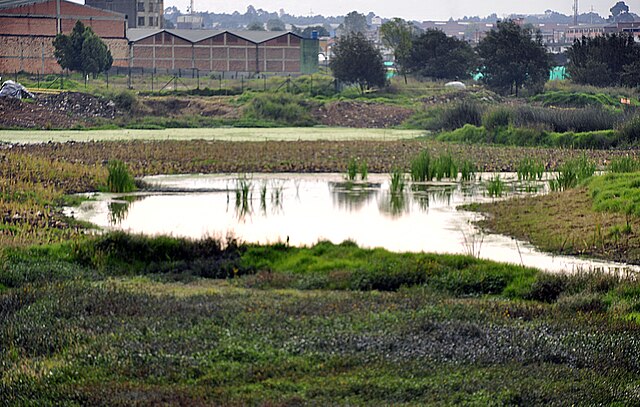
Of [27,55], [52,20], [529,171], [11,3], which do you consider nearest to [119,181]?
[529,171]

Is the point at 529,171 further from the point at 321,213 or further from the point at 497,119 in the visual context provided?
the point at 497,119

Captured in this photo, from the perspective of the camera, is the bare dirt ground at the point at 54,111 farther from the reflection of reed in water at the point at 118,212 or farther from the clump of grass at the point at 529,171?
the clump of grass at the point at 529,171

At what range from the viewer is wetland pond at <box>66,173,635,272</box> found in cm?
1638

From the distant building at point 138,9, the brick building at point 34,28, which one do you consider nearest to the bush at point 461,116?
the brick building at point 34,28

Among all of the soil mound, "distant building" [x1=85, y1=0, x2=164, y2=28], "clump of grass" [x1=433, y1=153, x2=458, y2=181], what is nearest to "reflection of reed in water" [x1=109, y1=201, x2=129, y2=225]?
"clump of grass" [x1=433, y1=153, x2=458, y2=181]

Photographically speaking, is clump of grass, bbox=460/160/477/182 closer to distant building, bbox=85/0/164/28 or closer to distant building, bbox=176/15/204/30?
distant building, bbox=85/0/164/28

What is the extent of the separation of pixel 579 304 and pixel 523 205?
370 inches

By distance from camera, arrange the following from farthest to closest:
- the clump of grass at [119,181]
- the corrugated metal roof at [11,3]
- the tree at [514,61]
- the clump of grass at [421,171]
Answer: the corrugated metal roof at [11,3]
the tree at [514,61]
the clump of grass at [421,171]
the clump of grass at [119,181]

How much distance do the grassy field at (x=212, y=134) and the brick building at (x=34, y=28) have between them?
1050 inches

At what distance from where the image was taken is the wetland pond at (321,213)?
53.7 ft

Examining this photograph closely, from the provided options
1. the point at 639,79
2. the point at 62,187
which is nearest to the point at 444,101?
Answer: the point at 639,79

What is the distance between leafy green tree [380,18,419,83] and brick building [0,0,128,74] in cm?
2051

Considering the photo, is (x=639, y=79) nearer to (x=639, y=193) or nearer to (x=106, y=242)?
(x=639, y=193)

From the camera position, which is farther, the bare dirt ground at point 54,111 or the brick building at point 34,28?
the brick building at point 34,28
